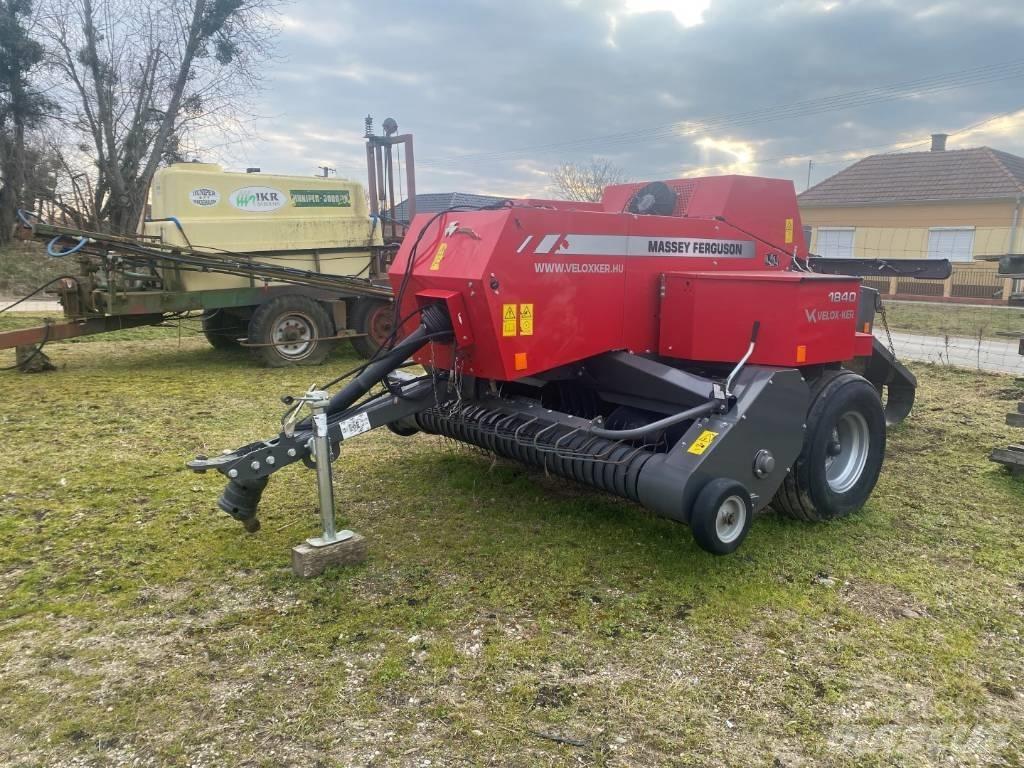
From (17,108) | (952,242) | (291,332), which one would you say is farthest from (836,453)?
(952,242)

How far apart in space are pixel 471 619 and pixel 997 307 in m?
20.8

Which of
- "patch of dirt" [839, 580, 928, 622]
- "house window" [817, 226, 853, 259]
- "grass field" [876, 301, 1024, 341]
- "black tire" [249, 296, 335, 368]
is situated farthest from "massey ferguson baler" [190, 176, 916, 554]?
"house window" [817, 226, 853, 259]

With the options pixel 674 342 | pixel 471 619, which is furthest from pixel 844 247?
pixel 471 619

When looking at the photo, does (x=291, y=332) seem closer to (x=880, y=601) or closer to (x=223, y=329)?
(x=223, y=329)

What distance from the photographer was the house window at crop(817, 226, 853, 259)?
1077 inches

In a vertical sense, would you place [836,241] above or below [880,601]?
above

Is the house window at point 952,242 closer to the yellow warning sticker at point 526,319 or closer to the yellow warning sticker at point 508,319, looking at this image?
the yellow warning sticker at point 526,319

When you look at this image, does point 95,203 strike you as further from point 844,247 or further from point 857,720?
point 844,247

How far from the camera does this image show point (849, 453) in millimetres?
4367

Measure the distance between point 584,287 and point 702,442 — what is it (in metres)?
1.01

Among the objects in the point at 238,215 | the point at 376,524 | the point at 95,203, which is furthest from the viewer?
the point at 95,203

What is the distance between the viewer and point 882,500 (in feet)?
14.7

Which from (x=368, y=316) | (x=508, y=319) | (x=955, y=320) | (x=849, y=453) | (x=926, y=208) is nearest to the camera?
(x=508, y=319)

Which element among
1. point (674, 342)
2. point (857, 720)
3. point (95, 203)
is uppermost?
point (95, 203)
